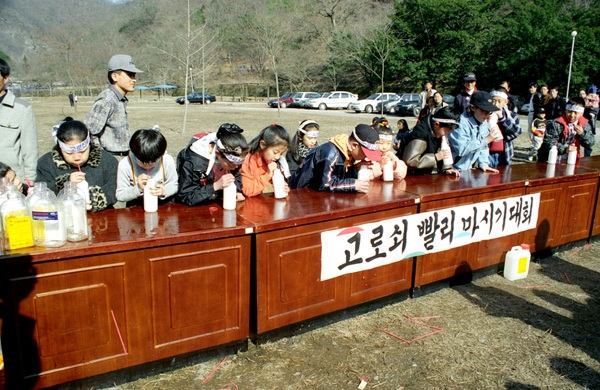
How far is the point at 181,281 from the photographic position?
114 inches

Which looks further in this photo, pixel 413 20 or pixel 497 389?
pixel 413 20

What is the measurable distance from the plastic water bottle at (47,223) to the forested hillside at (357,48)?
15.3m

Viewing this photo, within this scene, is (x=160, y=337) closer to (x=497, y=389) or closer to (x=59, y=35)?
(x=497, y=389)

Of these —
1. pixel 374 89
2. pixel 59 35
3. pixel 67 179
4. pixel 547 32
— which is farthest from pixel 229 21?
pixel 67 179

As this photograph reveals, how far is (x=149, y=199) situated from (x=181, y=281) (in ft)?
2.26

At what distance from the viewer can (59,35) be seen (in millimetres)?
78188

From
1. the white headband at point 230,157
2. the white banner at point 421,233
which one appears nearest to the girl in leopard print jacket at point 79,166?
the white headband at point 230,157

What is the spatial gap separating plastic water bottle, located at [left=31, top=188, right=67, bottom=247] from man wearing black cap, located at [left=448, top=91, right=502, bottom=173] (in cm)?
421

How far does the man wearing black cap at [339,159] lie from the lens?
3893mm

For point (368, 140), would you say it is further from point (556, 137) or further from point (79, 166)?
point (556, 137)

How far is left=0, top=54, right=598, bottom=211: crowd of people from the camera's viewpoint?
10.7 ft

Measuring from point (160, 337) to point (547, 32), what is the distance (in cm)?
3675

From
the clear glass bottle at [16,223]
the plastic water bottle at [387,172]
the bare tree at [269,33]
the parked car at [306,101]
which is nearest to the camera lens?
the clear glass bottle at [16,223]

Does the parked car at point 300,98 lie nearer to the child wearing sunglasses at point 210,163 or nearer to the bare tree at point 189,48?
the bare tree at point 189,48
